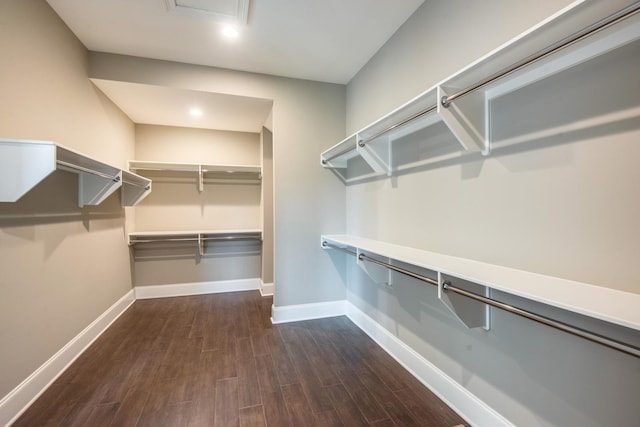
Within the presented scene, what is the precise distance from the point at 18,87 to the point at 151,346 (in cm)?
221

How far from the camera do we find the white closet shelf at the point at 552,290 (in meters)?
0.82

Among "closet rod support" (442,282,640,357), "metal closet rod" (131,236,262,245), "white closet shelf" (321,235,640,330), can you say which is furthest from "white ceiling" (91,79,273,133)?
"closet rod support" (442,282,640,357)

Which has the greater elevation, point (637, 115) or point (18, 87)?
point (18, 87)

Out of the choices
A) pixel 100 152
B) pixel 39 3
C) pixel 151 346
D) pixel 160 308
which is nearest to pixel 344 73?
pixel 39 3

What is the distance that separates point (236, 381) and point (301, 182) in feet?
6.49

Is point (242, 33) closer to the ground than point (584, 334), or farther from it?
farther from it

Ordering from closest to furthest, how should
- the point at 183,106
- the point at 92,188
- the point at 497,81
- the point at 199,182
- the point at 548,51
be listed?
1. the point at 548,51
2. the point at 497,81
3. the point at 92,188
4. the point at 183,106
5. the point at 199,182

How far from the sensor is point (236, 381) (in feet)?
6.73

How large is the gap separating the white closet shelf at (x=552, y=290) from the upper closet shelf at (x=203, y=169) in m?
3.13

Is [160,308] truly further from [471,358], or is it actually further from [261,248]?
[471,358]

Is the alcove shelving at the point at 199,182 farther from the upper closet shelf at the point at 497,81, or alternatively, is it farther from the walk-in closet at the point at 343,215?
the upper closet shelf at the point at 497,81

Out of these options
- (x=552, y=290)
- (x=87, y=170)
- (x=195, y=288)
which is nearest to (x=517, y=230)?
(x=552, y=290)

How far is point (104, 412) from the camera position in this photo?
5.72 feet

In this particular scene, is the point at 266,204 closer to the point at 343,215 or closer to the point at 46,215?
the point at 343,215
